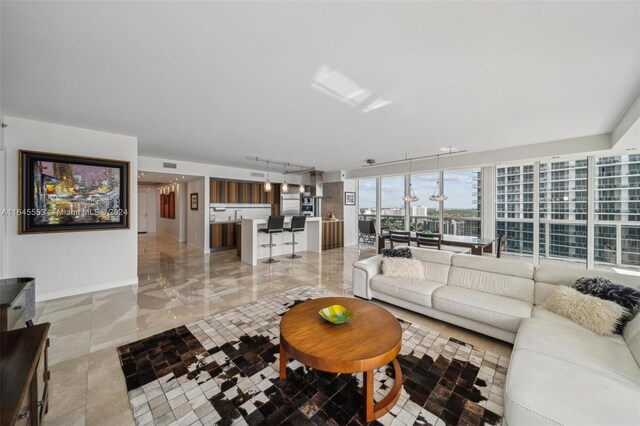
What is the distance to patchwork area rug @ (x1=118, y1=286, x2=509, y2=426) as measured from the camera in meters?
1.60

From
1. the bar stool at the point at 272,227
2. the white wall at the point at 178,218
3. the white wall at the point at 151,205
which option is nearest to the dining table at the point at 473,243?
the bar stool at the point at 272,227

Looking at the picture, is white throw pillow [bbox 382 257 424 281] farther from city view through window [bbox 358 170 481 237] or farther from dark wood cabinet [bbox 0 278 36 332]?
dark wood cabinet [bbox 0 278 36 332]

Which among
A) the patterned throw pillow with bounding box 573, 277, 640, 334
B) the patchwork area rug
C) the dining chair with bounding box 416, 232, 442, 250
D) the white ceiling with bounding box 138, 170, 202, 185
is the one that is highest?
the white ceiling with bounding box 138, 170, 202, 185

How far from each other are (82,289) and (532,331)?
5601mm

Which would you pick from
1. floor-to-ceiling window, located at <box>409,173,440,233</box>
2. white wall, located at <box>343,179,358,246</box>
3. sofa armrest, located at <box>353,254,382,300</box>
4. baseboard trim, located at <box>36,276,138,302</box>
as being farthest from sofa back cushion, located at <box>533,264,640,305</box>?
white wall, located at <box>343,179,358,246</box>

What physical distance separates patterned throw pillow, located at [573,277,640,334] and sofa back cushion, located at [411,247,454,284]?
4.02 feet

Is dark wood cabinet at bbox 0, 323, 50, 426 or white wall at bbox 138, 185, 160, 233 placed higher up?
white wall at bbox 138, 185, 160, 233

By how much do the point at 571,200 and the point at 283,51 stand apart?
6305mm

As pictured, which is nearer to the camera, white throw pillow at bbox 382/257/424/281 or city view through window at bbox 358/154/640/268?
white throw pillow at bbox 382/257/424/281

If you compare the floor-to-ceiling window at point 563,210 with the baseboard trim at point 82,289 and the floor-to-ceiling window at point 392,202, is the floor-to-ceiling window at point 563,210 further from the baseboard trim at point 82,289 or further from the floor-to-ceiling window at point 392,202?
the baseboard trim at point 82,289

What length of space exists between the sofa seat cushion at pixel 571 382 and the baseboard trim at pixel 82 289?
510 centimetres

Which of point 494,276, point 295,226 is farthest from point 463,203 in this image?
point 295,226

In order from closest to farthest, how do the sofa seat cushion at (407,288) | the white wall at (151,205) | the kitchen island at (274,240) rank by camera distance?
the sofa seat cushion at (407,288) → the kitchen island at (274,240) → the white wall at (151,205)

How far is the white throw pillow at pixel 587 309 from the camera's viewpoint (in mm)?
1857
